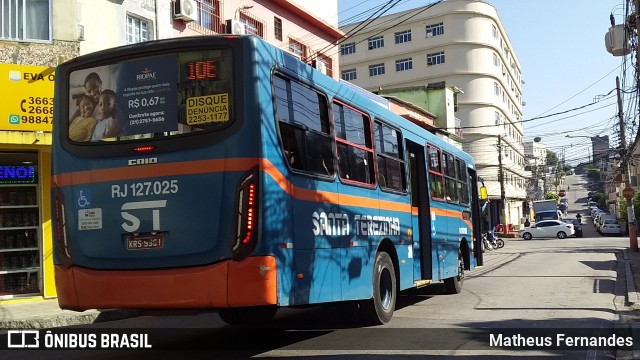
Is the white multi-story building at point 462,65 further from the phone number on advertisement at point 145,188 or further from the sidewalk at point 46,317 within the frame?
the phone number on advertisement at point 145,188

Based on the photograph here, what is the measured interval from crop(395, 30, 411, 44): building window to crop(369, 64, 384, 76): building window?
316 centimetres

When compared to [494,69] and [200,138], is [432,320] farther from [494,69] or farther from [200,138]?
[494,69]

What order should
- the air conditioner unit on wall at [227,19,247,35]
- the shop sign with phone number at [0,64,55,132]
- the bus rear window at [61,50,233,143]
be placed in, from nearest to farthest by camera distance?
the bus rear window at [61,50,233,143] < the shop sign with phone number at [0,64,55,132] < the air conditioner unit on wall at [227,19,247,35]

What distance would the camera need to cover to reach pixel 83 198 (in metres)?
5.99

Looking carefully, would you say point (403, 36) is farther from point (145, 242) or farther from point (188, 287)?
point (188, 287)

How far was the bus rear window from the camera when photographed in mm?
5715

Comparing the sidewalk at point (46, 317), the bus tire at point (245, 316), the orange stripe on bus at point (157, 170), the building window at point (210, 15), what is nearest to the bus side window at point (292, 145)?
the orange stripe on bus at point (157, 170)

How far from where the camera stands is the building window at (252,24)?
62.5 feet

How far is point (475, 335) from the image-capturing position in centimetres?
775

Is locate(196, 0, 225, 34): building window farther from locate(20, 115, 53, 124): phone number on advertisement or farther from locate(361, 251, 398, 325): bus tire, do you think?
locate(361, 251, 398, 325): bus tire

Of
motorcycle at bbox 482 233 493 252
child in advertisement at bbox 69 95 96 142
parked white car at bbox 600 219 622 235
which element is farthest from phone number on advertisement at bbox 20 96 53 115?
parked white car at bbox 600 219 622 235

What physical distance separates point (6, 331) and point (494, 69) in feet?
189

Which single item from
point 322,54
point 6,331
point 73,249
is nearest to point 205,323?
point 6,331

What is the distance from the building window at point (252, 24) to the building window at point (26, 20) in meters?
6.62
